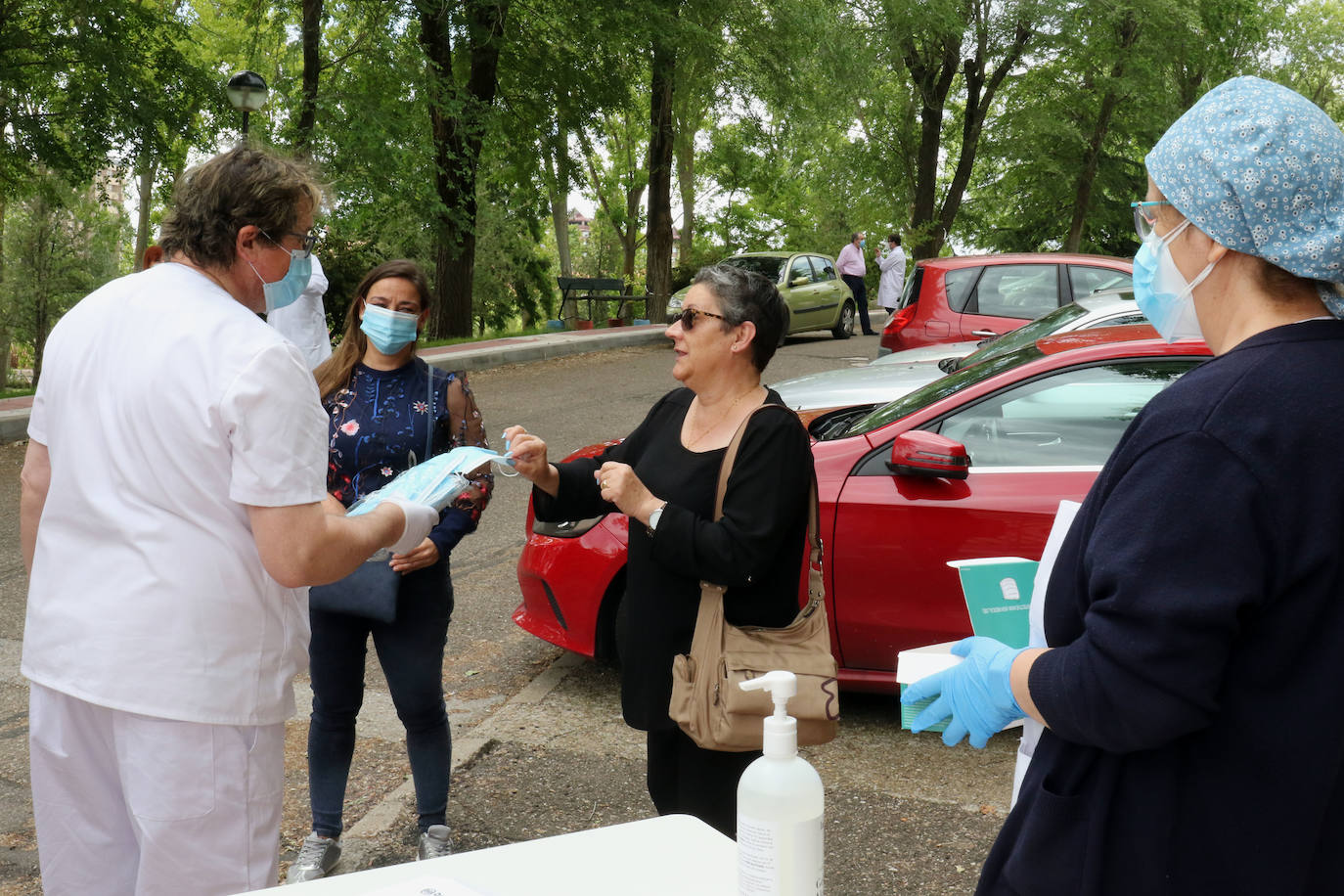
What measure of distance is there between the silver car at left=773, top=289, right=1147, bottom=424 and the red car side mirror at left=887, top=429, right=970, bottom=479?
1836 millimetres

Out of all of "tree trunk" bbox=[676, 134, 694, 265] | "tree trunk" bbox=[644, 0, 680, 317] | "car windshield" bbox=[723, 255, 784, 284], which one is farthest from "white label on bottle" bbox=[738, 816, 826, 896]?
"tree trunk" bbox=[676, 134, 694, 265]

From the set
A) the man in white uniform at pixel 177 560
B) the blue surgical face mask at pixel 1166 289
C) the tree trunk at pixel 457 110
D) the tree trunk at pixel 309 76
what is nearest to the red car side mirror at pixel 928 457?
the blue surgical face mask at pixel 1166 289

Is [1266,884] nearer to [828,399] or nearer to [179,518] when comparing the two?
[179,518]

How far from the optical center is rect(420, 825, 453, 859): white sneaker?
364cm

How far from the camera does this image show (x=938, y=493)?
454 centimetres

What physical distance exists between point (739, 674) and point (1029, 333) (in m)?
5.64

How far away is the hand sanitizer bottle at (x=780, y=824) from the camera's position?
1.52 meters

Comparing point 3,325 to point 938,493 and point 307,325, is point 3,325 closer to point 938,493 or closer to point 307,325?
point 307,325

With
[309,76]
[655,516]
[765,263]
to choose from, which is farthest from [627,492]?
[765,263]

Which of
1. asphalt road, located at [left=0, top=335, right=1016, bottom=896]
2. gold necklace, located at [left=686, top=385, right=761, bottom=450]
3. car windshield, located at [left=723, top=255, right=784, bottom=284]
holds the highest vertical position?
car windshield, located at [left=723, top=255, right=784, bottom=284]

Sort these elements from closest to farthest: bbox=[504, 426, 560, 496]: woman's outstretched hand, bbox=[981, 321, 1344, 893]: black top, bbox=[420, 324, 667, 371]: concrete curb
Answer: bbox=[981, 321, 1344, 893]: black top < bbox=[504, 426, 560, 496]: woman's outstretched hand < bbox=[420, 324, 667, 371]: concrete curb

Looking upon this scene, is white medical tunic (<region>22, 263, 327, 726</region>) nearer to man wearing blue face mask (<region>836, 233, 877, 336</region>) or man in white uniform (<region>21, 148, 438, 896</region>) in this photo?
man in white uniform (<region>21, 148, 438, 896</region>)

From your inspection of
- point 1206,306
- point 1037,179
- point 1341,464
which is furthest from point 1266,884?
point 1037,179

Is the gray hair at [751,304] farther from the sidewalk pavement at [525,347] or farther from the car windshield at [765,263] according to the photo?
the car windshield at [765,263]
